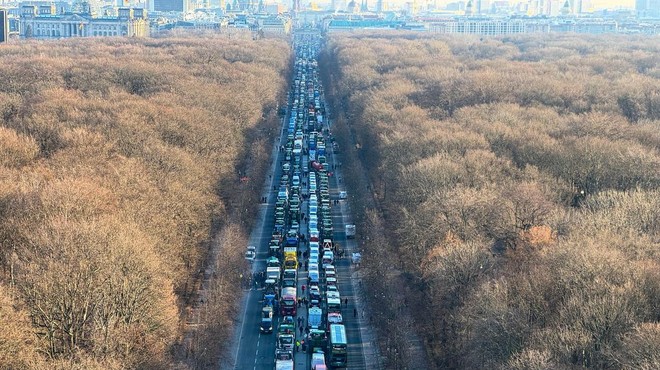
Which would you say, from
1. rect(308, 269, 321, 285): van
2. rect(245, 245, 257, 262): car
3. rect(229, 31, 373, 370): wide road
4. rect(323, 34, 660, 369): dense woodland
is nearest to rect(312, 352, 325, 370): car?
rect(229, 31, 373, 370): wide road

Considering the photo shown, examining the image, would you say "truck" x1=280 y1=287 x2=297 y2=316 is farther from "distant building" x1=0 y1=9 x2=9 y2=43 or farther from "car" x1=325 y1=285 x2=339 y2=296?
"distant building" x1=0 y1=9 x2=9 y2=43

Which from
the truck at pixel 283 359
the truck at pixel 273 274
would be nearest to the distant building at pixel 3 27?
the truck at pixel 273 274

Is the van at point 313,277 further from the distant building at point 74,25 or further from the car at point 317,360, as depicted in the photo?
the distant building at point 74,25

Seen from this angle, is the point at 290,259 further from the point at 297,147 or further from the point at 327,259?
the point at 297,147

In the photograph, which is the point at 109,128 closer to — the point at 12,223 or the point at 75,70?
the point at 12,223

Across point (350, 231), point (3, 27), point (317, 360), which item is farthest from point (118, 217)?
point (3, 27)
